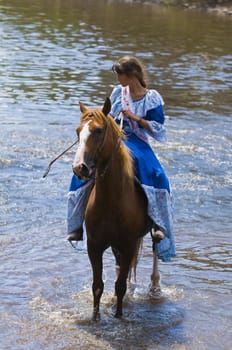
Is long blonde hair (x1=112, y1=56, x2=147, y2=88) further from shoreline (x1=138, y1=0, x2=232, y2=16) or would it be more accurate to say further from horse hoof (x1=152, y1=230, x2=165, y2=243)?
shoreline (x1=138, y1=0, x2=232, y2=16)

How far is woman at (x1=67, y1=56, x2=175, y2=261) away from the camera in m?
6.82

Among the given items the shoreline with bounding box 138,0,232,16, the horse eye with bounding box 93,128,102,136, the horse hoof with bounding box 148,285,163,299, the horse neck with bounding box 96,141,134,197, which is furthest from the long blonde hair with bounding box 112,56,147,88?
the shoreline with bounding box 138,0,232,16

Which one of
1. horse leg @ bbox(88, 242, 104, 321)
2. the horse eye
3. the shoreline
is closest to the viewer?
the horse eye

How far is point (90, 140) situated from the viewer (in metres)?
5.92

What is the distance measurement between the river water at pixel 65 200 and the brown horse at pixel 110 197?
0.56 m

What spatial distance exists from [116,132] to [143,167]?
24.9 inches

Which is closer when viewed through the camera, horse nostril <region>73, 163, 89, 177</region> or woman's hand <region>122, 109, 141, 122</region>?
horse nostril <region>73, 163, 89, 177</region>

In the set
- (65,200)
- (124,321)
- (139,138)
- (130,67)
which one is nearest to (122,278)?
(124,321)

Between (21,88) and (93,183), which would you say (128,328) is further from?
(21,88)

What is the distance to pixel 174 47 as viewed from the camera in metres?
27.2

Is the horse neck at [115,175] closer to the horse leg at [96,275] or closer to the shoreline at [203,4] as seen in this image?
the horse leg at [96,275]

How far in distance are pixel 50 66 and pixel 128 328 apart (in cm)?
1615

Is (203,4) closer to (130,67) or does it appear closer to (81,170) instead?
(130,67)

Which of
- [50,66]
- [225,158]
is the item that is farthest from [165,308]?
[50,66]
